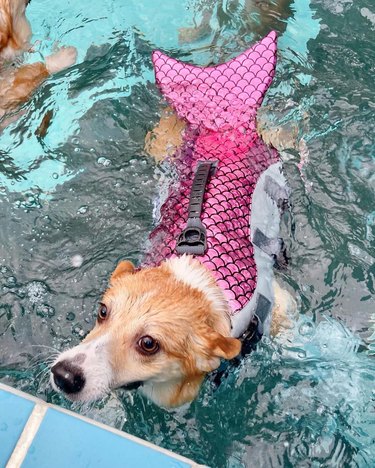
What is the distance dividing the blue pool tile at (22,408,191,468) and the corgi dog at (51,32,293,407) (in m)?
0.47

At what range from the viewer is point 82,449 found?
1.96 metres

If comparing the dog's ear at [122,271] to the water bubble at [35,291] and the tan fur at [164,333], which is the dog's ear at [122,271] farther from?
the water bubble at [35,291]

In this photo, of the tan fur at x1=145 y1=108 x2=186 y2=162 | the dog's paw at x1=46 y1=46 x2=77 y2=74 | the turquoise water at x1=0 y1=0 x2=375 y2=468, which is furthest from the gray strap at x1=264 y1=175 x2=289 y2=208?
the dog's paw at x1=46 y1=46 x2=77 y2=74

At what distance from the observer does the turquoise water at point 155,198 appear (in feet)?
10.5

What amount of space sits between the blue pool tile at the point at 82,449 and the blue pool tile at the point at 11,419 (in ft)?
0.21

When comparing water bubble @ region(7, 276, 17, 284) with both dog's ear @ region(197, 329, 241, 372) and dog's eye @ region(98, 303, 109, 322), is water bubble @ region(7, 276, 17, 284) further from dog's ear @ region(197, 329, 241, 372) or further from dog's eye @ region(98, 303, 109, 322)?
dog's ear @ region(197, 329, 241, 372)

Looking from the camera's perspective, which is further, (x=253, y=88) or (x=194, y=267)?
(x=253, y=88)

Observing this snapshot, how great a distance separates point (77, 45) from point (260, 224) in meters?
2.96

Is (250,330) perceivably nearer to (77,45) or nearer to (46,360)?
(46,360)

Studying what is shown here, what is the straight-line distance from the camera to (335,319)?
366cm

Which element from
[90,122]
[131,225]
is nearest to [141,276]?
[131,225]

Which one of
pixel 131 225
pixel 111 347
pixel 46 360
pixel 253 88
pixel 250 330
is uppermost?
pixel 253 88

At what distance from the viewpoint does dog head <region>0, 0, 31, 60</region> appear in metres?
4.11

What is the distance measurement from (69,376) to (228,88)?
226 cm
